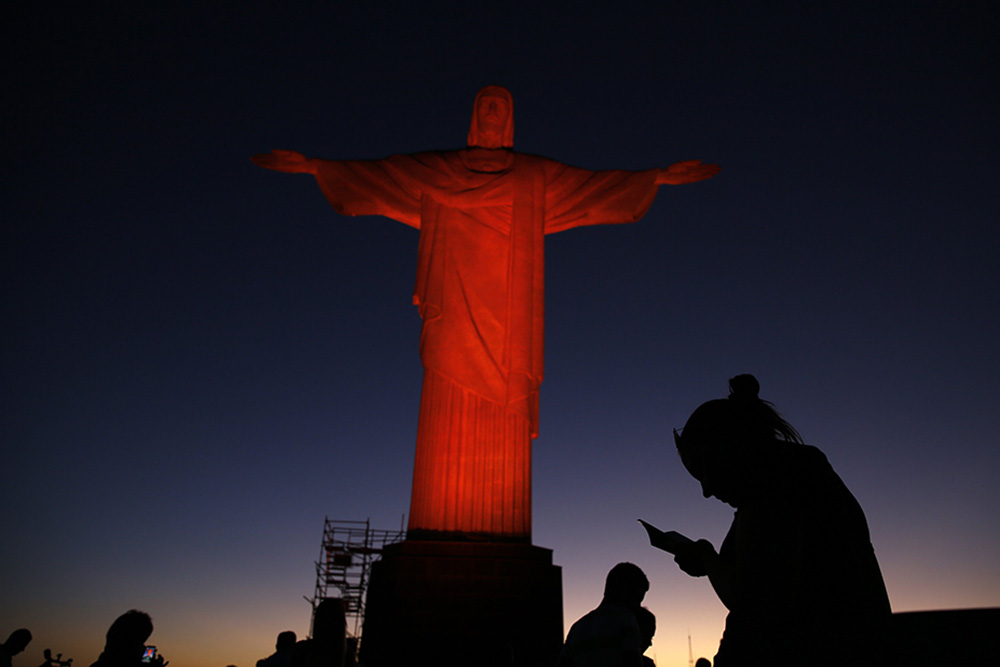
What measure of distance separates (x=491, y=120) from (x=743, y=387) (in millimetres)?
7362

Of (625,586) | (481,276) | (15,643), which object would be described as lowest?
(15,643)

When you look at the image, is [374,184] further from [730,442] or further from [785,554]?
[785,554]

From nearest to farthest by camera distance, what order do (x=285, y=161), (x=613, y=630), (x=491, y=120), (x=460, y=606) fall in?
(x=613, y=630)
(x=460, y=606)
(x=285, y=161)
(x=491, y=120)

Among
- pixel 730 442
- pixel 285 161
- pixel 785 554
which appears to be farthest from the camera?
pixel 285 161

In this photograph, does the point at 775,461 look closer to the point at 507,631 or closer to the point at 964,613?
the point at 964,613

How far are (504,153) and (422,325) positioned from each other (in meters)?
2.44

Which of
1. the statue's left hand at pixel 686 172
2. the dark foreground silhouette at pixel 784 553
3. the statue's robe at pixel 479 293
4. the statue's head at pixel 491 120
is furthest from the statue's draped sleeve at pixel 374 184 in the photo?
the dark foreground silhouette at pixel 784 553

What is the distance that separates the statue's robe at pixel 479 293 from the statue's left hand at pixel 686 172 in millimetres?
182

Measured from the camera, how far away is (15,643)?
6734 millimetres

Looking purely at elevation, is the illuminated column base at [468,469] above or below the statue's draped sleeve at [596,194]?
below

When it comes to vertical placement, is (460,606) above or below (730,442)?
below

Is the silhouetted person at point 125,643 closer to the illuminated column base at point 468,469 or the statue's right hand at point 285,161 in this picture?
the illuminated column base at point 468,469

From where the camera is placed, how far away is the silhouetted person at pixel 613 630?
290 cm

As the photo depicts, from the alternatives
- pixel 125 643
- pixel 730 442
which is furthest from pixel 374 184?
pixel 730 442
